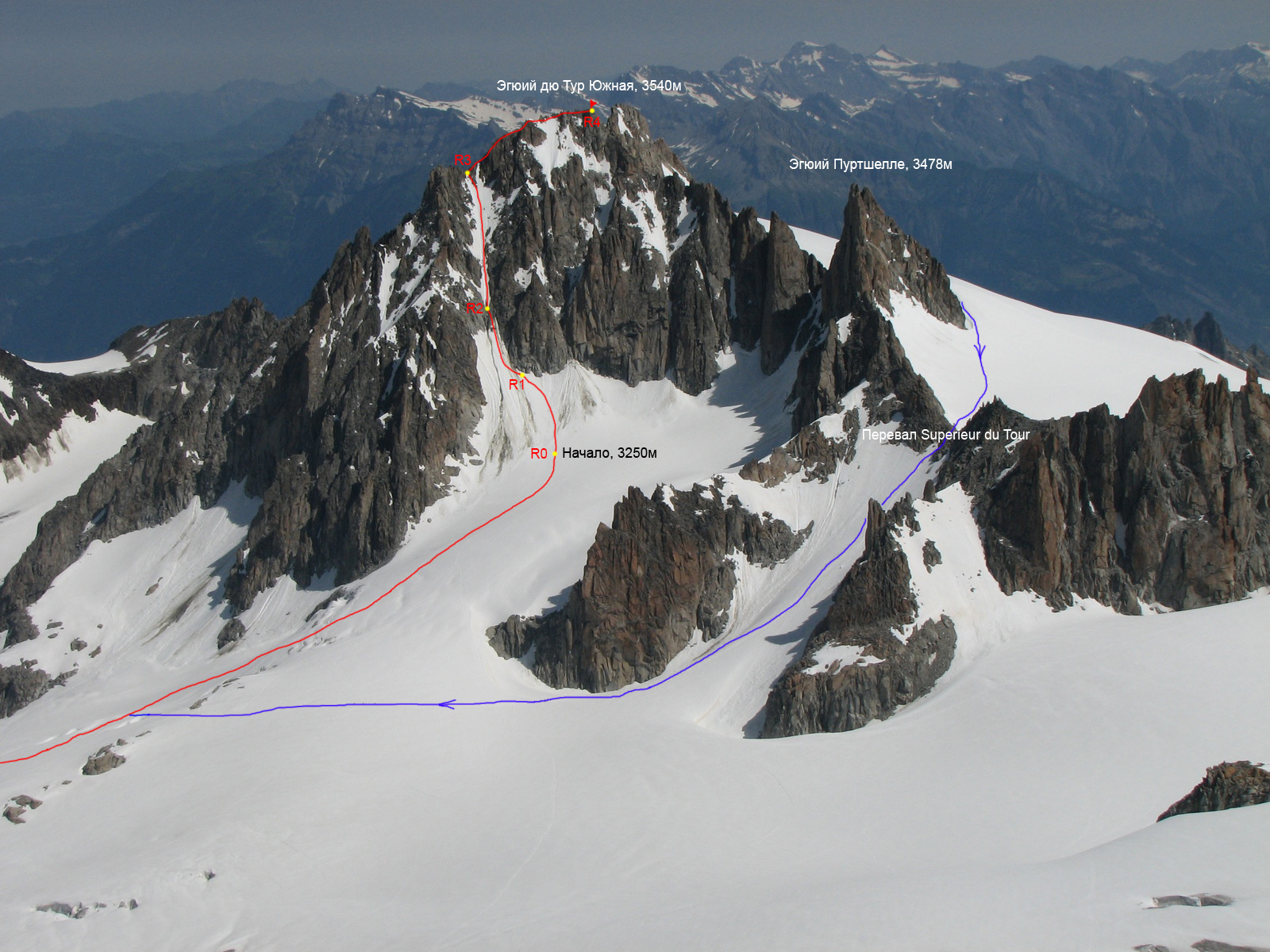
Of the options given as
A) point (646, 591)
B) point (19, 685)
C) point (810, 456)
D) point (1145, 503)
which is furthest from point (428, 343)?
point (1145, 503)

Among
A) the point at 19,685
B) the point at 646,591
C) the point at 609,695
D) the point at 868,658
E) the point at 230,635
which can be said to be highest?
the point at 646,591

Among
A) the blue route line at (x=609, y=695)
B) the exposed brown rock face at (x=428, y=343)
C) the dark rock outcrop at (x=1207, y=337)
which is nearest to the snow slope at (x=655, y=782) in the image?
the blue route line at (x=609, y=695)

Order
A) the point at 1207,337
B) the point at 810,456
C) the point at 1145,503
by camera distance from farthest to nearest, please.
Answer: the point at 1207,337
the point at 810,456
the point at 1145,503

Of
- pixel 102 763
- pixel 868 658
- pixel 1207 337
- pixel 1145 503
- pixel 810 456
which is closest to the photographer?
pixel 102 763

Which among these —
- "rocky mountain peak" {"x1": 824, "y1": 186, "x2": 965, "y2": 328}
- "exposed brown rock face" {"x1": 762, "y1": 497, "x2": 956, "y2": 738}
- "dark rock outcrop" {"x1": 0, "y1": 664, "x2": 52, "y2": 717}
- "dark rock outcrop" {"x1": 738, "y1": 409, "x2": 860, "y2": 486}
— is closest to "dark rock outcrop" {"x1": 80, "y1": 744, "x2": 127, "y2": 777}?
"dark rock outcrop" {"x1": 0, "y1": 664, "x2": 52, "y2": 717}

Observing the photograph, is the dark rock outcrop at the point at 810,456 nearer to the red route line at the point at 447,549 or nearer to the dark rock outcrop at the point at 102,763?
the red route line at the point at 447,549

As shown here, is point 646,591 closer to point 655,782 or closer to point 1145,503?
point 655,782

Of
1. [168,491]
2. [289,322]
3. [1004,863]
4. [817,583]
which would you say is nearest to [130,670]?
[168,491]

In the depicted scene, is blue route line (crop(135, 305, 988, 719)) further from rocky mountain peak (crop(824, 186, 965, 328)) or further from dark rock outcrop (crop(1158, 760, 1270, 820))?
dark rock outcrop (crop(1158, 760, 1270, 820))
